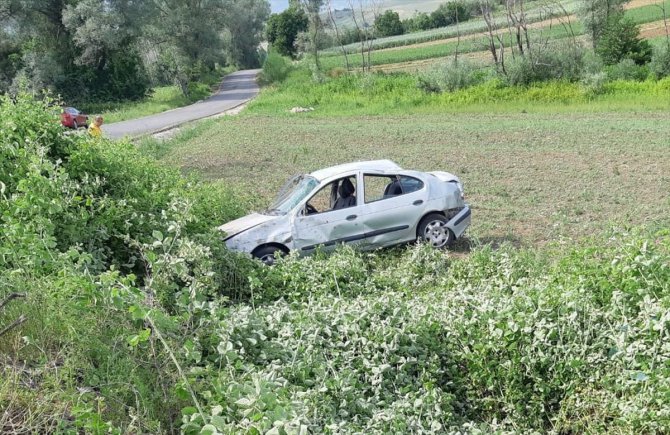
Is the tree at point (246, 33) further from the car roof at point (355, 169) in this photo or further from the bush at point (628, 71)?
the car roof at point (355, 169)

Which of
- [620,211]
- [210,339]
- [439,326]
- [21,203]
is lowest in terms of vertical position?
[620,211]

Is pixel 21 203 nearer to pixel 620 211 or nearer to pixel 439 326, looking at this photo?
pixel 439 326

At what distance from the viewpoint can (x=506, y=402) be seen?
5094 mm

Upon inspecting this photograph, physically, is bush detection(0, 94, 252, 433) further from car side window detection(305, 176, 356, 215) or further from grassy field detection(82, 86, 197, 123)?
grassy field detection(82, 86, 197, 123)

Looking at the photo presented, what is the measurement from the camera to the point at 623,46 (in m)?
35.5

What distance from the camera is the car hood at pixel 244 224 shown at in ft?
31.9

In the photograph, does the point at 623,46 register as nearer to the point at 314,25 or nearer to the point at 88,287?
the point at 314,25

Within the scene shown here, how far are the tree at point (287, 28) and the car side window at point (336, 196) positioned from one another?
7760 centimetres

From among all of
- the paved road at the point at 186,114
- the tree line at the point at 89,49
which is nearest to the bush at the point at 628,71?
the paved road at the point at 186,114

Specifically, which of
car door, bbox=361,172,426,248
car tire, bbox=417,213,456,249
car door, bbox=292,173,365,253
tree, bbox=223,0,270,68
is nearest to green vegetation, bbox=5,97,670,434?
car door, bbox=292,173,365,253

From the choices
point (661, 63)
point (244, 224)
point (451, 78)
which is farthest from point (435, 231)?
point (661, 63)

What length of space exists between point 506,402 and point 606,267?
1.70 metres

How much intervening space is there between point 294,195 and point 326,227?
88 centimetres

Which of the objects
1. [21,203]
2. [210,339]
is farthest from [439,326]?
[21,203]
